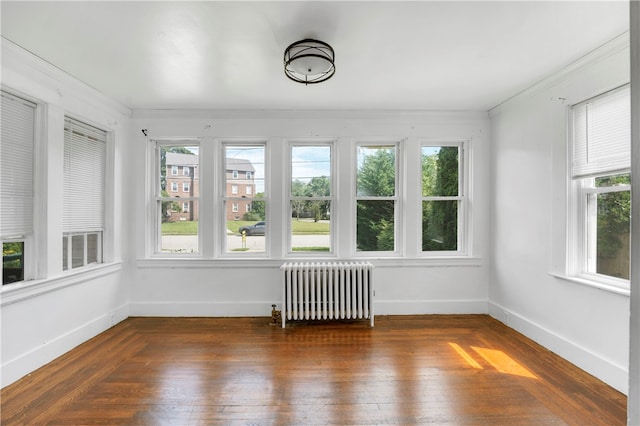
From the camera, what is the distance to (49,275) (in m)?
2.98

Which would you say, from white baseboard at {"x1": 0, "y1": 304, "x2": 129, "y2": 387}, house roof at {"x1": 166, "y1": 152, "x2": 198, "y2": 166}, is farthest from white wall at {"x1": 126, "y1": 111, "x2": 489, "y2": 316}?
white baseboard at {"x1": 0, "y1": 304, "x2": 129, "y2": 387}

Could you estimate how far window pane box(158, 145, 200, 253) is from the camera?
4266mm

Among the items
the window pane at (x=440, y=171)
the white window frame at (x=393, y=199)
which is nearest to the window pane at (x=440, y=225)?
the window pane at (x=440, y=171)

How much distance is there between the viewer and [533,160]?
346cm

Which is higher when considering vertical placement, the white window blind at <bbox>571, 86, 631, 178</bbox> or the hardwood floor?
the white window blind at <bbox>571, 86, 631, 178</bbox>

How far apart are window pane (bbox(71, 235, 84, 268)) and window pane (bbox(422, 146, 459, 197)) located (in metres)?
4.00

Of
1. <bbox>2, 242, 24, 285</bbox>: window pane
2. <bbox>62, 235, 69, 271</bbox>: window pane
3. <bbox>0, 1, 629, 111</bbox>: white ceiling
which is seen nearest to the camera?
<bbox>0, 1, 629, 111</bbox>: white ceiling

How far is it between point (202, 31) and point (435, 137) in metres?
2.99

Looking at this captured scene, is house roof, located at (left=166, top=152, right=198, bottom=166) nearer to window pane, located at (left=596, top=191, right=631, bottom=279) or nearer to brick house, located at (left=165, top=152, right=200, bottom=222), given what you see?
brick house, located at (left=165, top=152, right=200, bottom=222)

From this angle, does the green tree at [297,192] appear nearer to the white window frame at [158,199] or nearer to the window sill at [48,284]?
the white window frame at [158,199]

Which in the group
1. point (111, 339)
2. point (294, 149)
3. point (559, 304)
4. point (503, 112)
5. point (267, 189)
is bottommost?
point (111, 339)

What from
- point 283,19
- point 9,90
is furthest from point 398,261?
point 9,90

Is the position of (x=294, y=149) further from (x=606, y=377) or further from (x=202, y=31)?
(x=606, y=377)

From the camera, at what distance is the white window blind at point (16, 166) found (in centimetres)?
263
